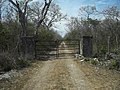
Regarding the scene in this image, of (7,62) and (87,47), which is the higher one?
(87,47)

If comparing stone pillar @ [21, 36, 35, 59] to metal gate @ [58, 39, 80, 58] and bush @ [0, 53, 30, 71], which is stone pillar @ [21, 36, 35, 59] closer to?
metal gate @ [58, 39, 80, 58]

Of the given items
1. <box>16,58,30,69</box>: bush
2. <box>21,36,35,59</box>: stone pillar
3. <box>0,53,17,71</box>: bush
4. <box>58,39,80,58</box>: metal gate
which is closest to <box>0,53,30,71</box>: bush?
<box>0,53,17,71</box>: bush

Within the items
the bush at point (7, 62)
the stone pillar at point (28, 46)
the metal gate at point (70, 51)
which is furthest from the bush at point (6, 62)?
the metal gate at point (70, 51)

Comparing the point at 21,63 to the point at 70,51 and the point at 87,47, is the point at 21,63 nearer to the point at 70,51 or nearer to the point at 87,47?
the point at 87,47

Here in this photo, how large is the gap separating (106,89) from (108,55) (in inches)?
445

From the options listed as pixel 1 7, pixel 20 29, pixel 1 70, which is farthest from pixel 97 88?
pixel 1 7

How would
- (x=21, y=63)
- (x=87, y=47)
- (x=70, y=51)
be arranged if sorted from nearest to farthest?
(x=21, y=63) < (x=87, y=47) < (x=70, y=51)

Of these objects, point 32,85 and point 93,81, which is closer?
point 32,85

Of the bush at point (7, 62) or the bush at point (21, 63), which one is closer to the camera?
the bush at point (7, 62)

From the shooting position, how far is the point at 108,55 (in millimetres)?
21109

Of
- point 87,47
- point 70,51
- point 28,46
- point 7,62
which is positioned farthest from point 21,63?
point 70,51

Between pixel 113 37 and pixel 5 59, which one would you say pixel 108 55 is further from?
pixel 113 37

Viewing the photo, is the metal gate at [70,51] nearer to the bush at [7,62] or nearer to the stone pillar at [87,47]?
the stone pillar at [87,47]

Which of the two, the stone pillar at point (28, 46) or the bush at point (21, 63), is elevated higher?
the stone pillar at point (28, 46)
